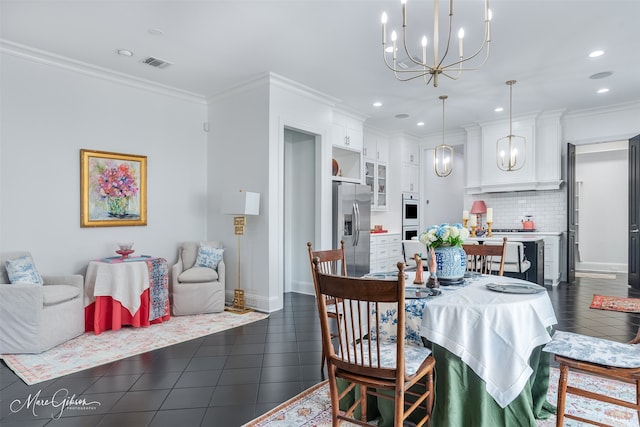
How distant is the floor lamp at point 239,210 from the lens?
4.47 meters

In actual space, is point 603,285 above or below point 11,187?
below

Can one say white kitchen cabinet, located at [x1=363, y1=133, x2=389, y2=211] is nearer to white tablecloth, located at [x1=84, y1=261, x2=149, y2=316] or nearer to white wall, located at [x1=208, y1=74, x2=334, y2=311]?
white wall, located at [x1=208, y1=74, x2=334, y2=311]

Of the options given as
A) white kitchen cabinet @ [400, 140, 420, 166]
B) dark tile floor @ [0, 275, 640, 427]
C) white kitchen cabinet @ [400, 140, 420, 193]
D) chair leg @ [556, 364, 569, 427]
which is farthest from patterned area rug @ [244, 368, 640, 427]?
white kitchen cabinet @ [400, 140, 420, 166]

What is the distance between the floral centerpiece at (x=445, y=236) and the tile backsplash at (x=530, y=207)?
17.8 ft

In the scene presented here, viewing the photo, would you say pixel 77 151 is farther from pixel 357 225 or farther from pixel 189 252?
pixel 357 225

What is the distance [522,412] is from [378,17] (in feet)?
10.3

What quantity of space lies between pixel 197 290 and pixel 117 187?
5.24 ft

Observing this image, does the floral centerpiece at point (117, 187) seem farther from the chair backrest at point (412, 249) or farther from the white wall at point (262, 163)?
the chair backrest at point (412, 249)

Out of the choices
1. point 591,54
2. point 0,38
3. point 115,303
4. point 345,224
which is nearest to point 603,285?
point 591,54

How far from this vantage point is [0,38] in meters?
3.65

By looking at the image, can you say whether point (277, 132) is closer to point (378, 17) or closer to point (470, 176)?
point (378, 17)

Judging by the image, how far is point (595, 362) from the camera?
179 centimetres

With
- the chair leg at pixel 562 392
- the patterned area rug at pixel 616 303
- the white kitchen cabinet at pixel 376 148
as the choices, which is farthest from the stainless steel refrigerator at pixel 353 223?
the chair leg at pixel 562 392

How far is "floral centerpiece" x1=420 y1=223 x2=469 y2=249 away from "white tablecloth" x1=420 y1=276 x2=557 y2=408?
53cm
